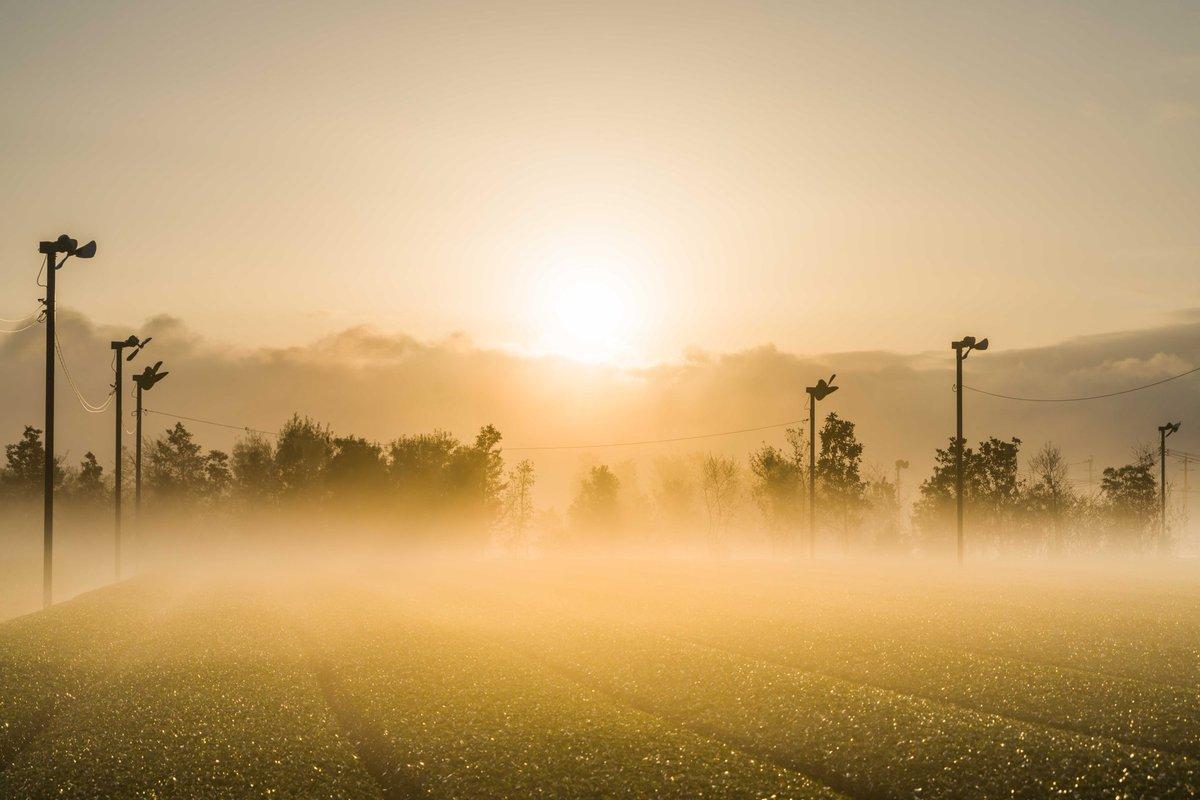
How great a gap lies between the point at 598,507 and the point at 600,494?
1777 millimetres

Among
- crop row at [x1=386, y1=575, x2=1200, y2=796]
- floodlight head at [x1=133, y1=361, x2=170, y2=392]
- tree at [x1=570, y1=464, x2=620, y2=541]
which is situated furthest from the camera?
tree at [x1=570, y1=464, x2=620, y2=541]

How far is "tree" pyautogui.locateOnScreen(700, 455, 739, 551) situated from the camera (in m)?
135

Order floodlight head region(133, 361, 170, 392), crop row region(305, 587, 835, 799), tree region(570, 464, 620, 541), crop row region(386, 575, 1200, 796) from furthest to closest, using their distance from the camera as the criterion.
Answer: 1. tree region(570, 464, 620, 541)
2. floodlight head region(133, 361, 170, 392)
3. crop row region(305, 587, 835, 799)
4. crop row region(386, 575, 1200, 796)

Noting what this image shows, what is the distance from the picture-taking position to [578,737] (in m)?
15.8

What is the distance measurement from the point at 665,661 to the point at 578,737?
747 centimetres

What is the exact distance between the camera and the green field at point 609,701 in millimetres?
13781

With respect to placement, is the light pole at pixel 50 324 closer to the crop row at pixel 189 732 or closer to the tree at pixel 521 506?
the crop row at pixel 189 732

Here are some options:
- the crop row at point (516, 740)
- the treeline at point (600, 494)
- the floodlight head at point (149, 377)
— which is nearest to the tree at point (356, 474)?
the treeline at point (600, 494)

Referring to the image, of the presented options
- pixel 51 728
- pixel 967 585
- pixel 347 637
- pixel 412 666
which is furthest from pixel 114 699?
pixel 967 585

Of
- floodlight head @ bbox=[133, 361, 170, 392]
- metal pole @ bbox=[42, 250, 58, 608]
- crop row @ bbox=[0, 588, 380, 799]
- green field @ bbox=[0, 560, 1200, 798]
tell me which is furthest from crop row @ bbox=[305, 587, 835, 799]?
floodlight head @ bbox=[133, 361, 170, 392]

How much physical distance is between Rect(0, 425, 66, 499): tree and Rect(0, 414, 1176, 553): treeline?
0.19 m

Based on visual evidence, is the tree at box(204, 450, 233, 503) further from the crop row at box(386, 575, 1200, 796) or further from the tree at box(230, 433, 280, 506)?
A: the crop row at box(386, 575, 1200, 796)

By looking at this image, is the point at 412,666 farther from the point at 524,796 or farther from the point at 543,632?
the point at 524,796

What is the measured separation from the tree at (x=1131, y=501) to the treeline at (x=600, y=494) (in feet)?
0.47
